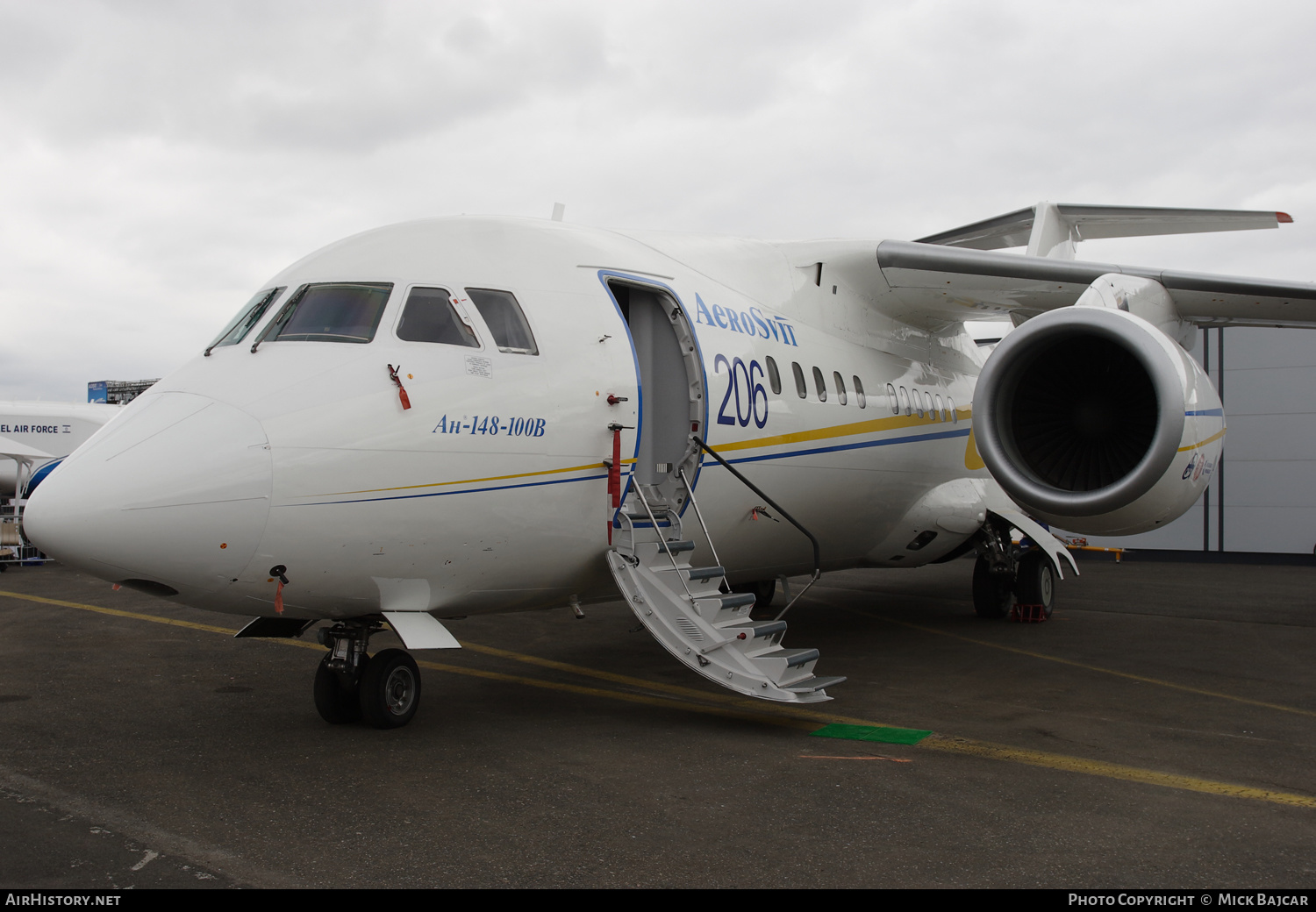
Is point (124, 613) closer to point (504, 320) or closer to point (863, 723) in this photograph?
point (504, 320)

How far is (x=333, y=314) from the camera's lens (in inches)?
233

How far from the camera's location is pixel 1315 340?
21312 millimetres

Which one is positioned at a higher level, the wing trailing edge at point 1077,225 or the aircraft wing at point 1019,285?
the wing trailing edge at point 1077,225

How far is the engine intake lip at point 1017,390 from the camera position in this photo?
7445 mm

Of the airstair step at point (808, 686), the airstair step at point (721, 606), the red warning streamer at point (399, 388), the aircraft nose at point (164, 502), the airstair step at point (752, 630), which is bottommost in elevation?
the airstair step at point (808, 686)

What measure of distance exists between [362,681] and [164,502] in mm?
1899

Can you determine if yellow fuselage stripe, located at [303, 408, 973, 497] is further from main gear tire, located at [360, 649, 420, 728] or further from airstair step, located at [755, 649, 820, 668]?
airstair step, located at [755, 649, 820, 668]

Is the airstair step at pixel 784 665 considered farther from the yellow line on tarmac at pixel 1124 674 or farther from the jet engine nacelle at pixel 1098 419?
the yellow line on tarmac at pixel 1124 674

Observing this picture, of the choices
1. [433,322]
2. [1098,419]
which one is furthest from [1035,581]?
[433,322]

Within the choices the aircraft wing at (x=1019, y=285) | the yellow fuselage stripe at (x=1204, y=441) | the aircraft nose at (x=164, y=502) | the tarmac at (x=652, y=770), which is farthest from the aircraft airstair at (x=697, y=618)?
the aircraft wing at (x=1019, y=285)

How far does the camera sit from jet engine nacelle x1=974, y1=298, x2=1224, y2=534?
752 cm

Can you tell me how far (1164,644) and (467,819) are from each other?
8.27 meters

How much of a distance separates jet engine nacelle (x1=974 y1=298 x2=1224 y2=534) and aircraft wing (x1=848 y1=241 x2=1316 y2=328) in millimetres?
496

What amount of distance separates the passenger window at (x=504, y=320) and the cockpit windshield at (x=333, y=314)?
21.4 inches
